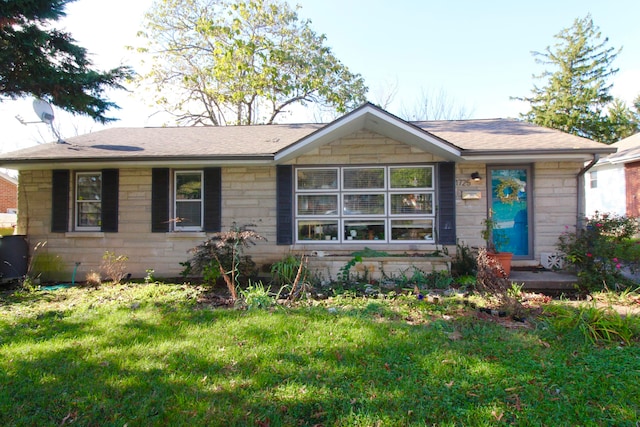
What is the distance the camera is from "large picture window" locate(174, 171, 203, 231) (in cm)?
819

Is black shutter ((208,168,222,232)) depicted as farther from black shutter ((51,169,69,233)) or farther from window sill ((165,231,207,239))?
black shutter ((51,169,69,233))

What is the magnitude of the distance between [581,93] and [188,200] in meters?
29.5

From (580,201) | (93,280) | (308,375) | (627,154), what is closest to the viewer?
(308,375)

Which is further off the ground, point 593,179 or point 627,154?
point 627,154

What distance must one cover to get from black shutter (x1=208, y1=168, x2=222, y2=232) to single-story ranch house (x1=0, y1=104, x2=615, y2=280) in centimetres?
2

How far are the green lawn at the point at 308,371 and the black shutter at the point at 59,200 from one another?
12.5 ft

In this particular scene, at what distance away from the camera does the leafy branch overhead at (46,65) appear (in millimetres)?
5367

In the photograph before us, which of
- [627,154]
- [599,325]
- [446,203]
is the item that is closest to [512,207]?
[446,203]

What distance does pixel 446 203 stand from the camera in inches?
301

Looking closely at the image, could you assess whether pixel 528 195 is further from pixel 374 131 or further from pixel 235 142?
pixel 235 142

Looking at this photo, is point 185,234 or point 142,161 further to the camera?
point 185,234

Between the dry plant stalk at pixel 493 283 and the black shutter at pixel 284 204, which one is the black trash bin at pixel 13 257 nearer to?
the black shutter at pixel 284 204

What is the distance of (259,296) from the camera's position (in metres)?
5.47

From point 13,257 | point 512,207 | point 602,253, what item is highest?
point 512,207
